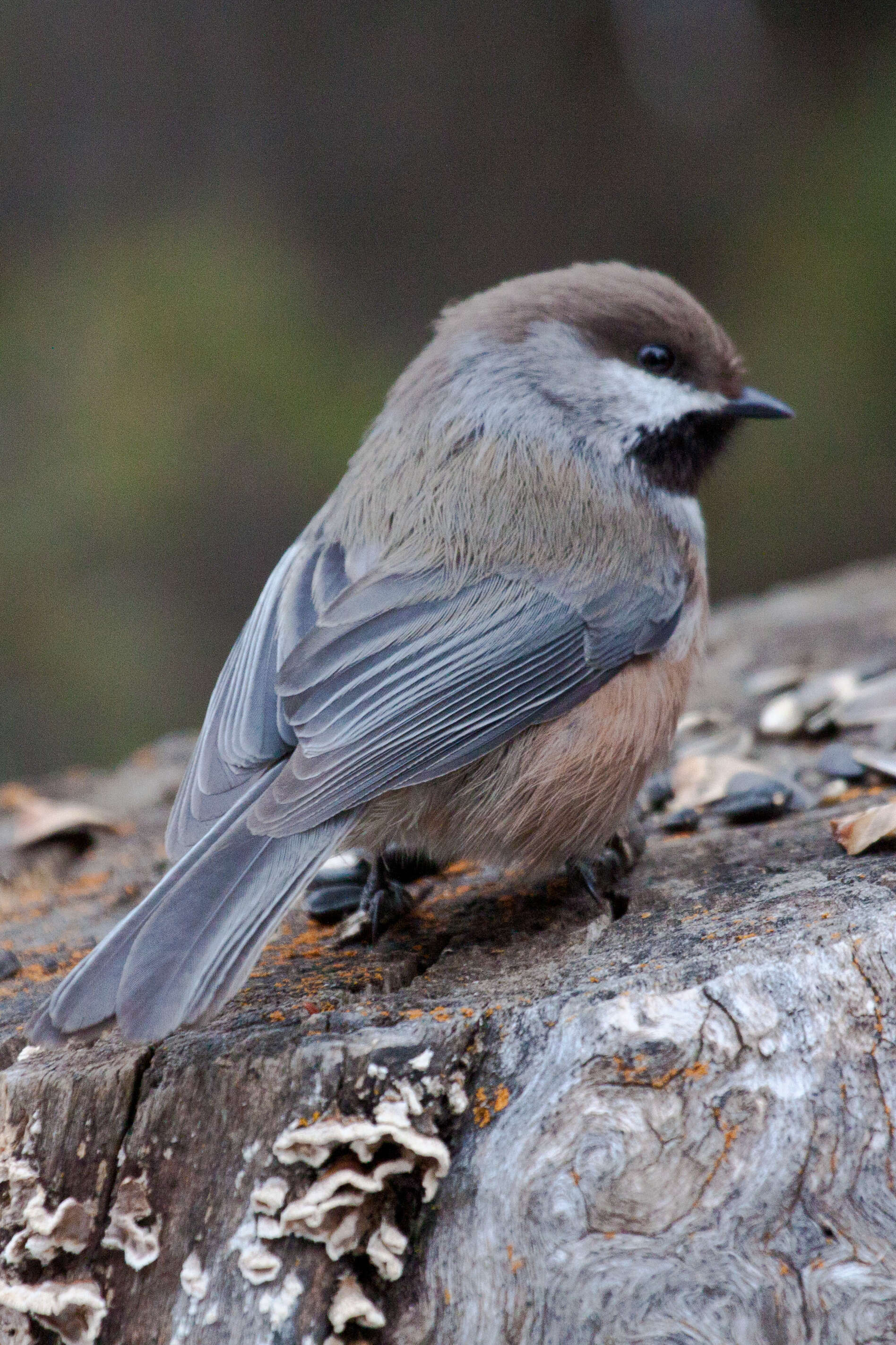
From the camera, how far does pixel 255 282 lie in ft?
15.2

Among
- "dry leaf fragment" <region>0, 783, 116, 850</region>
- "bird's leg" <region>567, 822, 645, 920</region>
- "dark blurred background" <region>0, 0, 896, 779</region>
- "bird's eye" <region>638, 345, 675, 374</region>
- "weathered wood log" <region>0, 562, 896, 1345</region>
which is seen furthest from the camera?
"dark blurred background" <region>0, 0, 896, 779</region>

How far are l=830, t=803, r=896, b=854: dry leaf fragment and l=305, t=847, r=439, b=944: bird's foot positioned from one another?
66 centimetres

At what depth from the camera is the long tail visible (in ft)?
4.32

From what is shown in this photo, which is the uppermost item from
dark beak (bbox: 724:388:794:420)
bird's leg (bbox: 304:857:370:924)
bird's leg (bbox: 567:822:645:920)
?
dark beak (bbox: 724:388:794:420)

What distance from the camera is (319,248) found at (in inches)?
220

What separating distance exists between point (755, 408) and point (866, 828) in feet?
2.97

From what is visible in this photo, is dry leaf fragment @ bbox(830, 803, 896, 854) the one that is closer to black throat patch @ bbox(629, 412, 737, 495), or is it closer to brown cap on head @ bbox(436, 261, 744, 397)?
black throat patch @ bbox(629, 412, 737, 495)

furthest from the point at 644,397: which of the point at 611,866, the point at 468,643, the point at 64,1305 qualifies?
the point at 64,1305

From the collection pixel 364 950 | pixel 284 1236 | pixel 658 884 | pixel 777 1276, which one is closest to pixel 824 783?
pixel 658 884

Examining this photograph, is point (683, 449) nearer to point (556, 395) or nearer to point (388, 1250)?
point (556, 395)

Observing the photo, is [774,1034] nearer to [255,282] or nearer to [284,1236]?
[284,1236]

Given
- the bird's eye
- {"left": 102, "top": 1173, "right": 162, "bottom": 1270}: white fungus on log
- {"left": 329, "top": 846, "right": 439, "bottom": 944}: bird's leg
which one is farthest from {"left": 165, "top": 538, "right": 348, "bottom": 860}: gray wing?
the bird's eye

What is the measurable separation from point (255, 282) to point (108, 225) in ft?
2.44

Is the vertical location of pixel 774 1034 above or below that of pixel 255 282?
below
